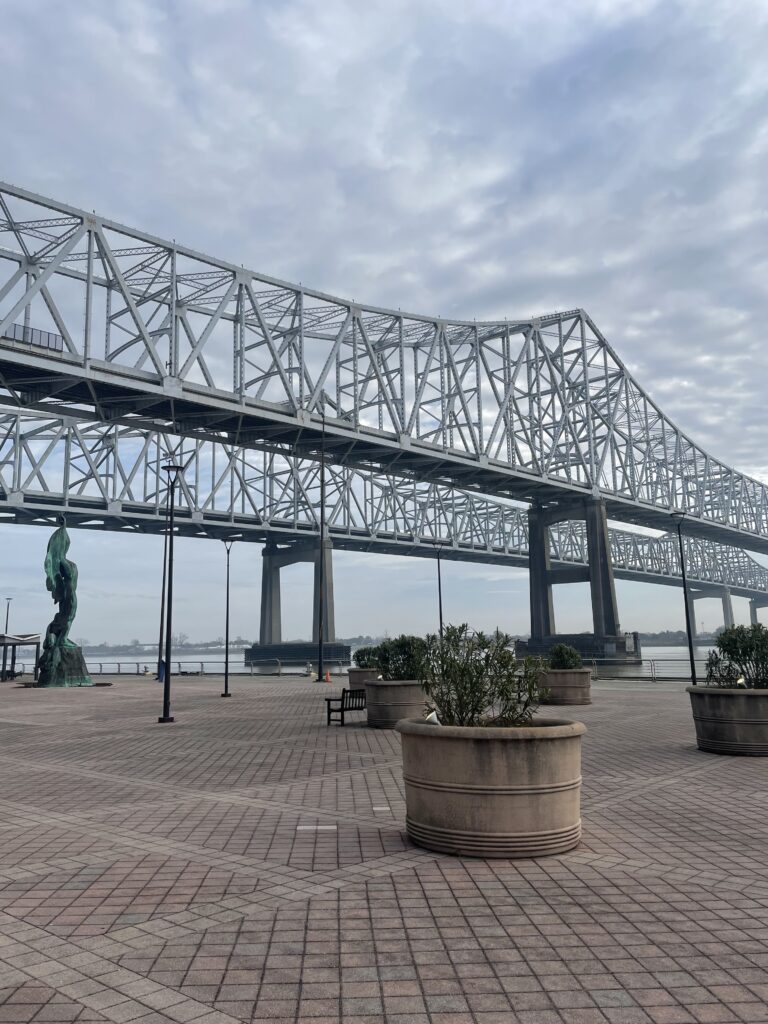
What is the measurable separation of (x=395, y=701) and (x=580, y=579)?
5866 cm

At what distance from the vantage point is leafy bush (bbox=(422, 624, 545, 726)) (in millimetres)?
7547

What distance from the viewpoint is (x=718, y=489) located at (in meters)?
135

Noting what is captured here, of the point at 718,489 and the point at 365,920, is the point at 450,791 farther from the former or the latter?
the point at 718,489

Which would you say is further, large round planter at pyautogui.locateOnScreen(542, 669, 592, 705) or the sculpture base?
the sculpture base

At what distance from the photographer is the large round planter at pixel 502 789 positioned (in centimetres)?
667

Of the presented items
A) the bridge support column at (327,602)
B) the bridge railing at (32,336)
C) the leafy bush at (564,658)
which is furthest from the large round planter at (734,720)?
the bridge support column at (327,602)

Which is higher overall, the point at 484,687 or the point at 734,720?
the point at 484,687

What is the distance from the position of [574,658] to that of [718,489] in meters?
123

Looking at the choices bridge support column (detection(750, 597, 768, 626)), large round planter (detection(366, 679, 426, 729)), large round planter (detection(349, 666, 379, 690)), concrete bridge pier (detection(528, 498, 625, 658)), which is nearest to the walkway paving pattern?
large round planter (detection(366, 679, 426, 729))

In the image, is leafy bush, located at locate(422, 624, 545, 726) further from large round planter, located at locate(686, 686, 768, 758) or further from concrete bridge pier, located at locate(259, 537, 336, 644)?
concrete bridge pier, located at locate(259, 537, 336, 644)

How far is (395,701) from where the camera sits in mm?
16969

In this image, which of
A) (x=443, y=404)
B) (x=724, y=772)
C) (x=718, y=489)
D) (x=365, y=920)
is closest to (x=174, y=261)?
(x=443, y=404)

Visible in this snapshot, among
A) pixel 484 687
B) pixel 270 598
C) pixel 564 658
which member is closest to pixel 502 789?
pixel 484 687

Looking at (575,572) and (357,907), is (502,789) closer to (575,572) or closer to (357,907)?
(357,907)
